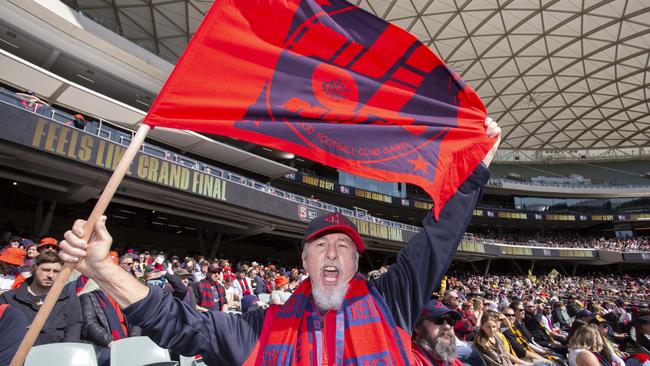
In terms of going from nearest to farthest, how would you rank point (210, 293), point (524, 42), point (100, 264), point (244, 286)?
point (100, 264)
point (210, 293)
point (244, 286)
point (524, 42)

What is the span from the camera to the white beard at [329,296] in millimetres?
2082

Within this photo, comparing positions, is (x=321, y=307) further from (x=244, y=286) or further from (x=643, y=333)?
(x=244, y=286)

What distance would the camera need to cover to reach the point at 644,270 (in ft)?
168

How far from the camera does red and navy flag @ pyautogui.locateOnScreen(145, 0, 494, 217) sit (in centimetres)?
247

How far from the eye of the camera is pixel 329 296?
210 cm

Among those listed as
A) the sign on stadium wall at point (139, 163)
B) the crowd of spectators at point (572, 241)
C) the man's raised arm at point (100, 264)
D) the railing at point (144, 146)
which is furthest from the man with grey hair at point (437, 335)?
the crowd of spectators at point (572, 241)

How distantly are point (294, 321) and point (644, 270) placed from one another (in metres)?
65.9

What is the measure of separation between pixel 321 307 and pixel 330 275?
208 mm

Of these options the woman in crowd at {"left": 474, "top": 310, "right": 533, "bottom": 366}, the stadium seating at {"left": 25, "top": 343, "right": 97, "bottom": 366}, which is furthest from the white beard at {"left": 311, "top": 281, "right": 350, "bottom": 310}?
the woman in crowd at {"left": 474, "top": 310, "right": 533, "bottom": 366}

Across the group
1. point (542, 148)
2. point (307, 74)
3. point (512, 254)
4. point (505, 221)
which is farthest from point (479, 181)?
point (542, 148)

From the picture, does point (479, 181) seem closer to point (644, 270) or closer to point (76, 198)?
point (76, 198)

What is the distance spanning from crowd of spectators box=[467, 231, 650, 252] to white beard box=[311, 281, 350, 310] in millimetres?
48737

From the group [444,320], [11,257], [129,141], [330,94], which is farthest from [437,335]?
[129,141]

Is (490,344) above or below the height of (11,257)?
below
